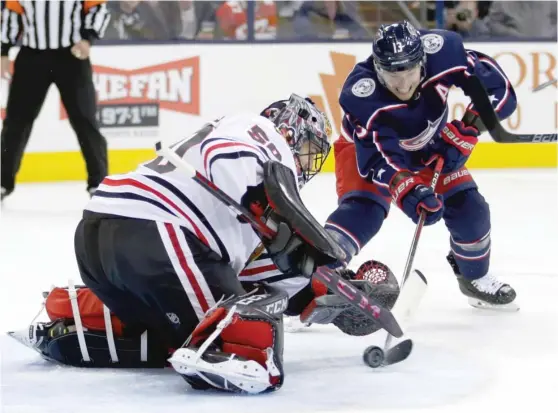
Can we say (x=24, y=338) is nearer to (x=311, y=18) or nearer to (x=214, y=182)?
(x=214, y=182)

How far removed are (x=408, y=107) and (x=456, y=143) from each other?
166 mm

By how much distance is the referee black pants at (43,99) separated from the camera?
579 cm

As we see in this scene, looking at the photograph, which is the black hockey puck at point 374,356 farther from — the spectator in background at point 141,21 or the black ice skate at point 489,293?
the spectator in background at point 141,21

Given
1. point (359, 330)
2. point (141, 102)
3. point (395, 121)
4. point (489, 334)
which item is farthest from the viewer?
point (141, 102)

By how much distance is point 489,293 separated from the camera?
3.47m

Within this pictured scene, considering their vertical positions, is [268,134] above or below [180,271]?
above

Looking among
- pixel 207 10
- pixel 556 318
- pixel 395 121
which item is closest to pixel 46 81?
pixel 207 10

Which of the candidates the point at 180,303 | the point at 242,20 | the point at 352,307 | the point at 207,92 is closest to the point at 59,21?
the point at 207,92

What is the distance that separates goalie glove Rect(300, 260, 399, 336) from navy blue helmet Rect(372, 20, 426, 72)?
521 mm

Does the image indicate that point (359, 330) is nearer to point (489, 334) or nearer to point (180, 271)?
point (489, 334)

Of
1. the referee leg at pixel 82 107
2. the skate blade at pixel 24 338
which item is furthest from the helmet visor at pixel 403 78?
the referee leg at pixel 82 107

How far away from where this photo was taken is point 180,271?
2482 millimetres

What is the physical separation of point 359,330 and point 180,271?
61cm

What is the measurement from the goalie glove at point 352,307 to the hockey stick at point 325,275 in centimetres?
9
